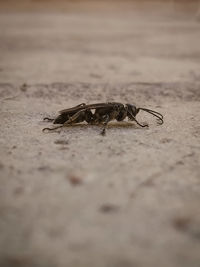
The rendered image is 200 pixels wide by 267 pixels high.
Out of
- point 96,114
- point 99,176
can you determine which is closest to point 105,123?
point 96,114

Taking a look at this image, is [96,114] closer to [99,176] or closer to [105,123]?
[105,123]

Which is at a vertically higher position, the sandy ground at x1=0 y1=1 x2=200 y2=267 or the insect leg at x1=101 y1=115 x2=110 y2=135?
the insect leg at x1=101 y1=115 x2=110 y2=135

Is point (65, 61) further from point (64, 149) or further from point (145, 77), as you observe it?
point (64, 149)

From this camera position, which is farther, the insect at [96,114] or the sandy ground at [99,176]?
the insect at [96,114]

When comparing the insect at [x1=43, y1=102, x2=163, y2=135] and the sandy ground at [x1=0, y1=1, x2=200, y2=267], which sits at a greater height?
the insect at [x1=43, y1=102, x2=163, y2=135]

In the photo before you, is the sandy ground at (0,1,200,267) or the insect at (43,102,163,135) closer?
the sandy ground at (0,1,200,267)

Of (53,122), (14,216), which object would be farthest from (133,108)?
(14,216)

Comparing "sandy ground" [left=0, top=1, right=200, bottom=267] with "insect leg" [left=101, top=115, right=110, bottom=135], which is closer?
"sandy ground" [left=0, top=1, right=200, bottom=267]

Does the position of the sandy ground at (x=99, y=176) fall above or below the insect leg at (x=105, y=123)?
below
